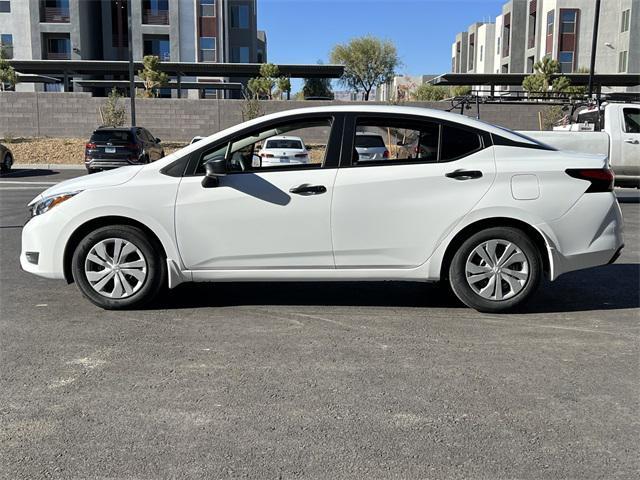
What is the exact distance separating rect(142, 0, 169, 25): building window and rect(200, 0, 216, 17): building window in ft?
9.09

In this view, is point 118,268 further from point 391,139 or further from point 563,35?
point 563,35

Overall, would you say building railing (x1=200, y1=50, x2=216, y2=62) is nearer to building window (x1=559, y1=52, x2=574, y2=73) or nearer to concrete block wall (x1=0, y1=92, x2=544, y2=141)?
concrete block wall (x1=0, y1=92, x2=544, y2=141)

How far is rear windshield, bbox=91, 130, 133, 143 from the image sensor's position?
68.2ft

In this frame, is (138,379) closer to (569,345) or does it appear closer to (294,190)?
(294,190)

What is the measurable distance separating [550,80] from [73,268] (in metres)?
35.0

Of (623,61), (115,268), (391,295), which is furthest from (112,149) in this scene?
(623,61)

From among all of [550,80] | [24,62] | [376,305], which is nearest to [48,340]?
[376,305]

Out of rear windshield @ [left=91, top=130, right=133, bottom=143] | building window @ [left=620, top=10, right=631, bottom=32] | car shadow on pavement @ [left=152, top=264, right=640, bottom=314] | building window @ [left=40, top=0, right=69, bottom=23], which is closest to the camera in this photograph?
car shadow on pavement @ [left=152, top=264, right=640, bottom=314]

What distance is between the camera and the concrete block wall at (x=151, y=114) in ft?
105

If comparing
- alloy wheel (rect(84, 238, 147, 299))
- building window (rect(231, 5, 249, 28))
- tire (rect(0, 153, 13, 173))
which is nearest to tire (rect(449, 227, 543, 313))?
alloy wheel (rect(84, 238, 147, 299))

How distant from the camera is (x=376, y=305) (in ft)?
19.6

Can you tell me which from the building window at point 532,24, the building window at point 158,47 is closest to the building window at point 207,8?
the building window at point 158,47

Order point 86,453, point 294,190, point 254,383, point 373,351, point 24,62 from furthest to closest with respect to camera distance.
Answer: point 24,62 → point 294,190 → point 373,351 → point 254,383 → point 86,453

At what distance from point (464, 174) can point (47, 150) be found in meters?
26.4
